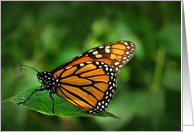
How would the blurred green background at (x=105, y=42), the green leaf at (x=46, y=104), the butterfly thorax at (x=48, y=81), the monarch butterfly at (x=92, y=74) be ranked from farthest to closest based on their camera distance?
1. the blurred green background at (x=105, y=42)
2. the monarch butterfly at (x=92, y=74)
3. the butterfly thorax at (x=48, y=81)
4. the green leaf at (x=46, y=104)

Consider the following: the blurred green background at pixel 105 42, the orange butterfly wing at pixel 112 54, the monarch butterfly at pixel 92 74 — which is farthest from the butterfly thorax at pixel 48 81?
the blurred green background at pixel 105 42

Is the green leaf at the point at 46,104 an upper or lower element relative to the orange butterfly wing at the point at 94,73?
lower

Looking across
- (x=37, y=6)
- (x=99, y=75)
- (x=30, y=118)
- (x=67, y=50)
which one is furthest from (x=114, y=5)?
(x=30, y=118)

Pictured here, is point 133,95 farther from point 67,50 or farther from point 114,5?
point 114,5

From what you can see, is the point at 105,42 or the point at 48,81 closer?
the point at 48,81

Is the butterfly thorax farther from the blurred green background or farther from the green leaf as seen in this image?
the blurred green background

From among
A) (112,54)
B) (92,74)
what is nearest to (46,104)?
(92,74)

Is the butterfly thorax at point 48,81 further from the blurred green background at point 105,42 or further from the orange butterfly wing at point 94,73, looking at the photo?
the blurred green background at point 105,42

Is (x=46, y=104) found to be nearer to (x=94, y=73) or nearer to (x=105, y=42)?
(x=94, y=73)
